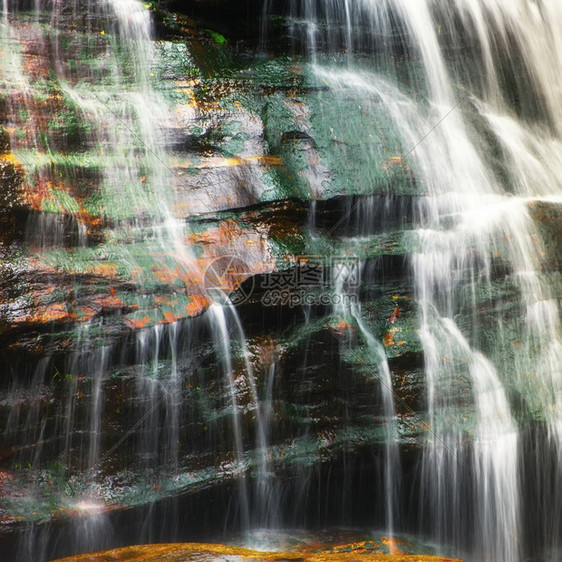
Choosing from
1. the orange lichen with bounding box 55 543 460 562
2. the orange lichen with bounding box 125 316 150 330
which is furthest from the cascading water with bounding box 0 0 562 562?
the orange lichen with bounding box 55 543 460 562

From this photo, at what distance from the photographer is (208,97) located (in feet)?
18.2

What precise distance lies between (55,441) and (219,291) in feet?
6.03

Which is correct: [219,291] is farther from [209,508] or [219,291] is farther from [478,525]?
[478,525]

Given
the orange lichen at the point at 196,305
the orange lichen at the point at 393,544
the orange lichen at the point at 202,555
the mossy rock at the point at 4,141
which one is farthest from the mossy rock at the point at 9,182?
the orange lichen at the point at 393,544

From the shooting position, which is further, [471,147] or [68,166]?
[471,147]

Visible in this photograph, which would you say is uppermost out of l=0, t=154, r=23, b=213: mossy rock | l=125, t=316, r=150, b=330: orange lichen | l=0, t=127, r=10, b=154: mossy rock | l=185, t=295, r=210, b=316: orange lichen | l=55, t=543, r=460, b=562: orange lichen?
l=0, t=127, r=10, b=154: mossy rock

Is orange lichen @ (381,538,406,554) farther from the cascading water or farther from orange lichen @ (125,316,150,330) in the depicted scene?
orange lichen @ (125,316,150,330)

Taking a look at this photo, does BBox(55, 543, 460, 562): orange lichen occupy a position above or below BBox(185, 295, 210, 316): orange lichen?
below

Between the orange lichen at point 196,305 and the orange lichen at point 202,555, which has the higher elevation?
the orange lichen at point 196,305

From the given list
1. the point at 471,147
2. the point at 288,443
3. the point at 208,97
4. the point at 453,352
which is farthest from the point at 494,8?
the point at 288,443

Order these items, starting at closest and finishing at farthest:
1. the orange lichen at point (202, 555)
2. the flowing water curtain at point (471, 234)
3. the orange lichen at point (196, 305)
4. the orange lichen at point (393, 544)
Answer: the orange lichen at point (202, 555)
the orange lichen at point (196, 305)
the orange lichen at point (393, 544)
the flowing water curtain at point (471, 234)

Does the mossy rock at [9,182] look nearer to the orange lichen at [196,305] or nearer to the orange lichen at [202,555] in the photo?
the orange lichen at [196,305]

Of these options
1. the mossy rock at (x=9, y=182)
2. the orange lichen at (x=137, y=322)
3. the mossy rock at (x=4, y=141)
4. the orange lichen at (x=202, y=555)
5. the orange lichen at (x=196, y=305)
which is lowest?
the orange lichen at (x=202, y=555)

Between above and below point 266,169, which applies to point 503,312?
below
